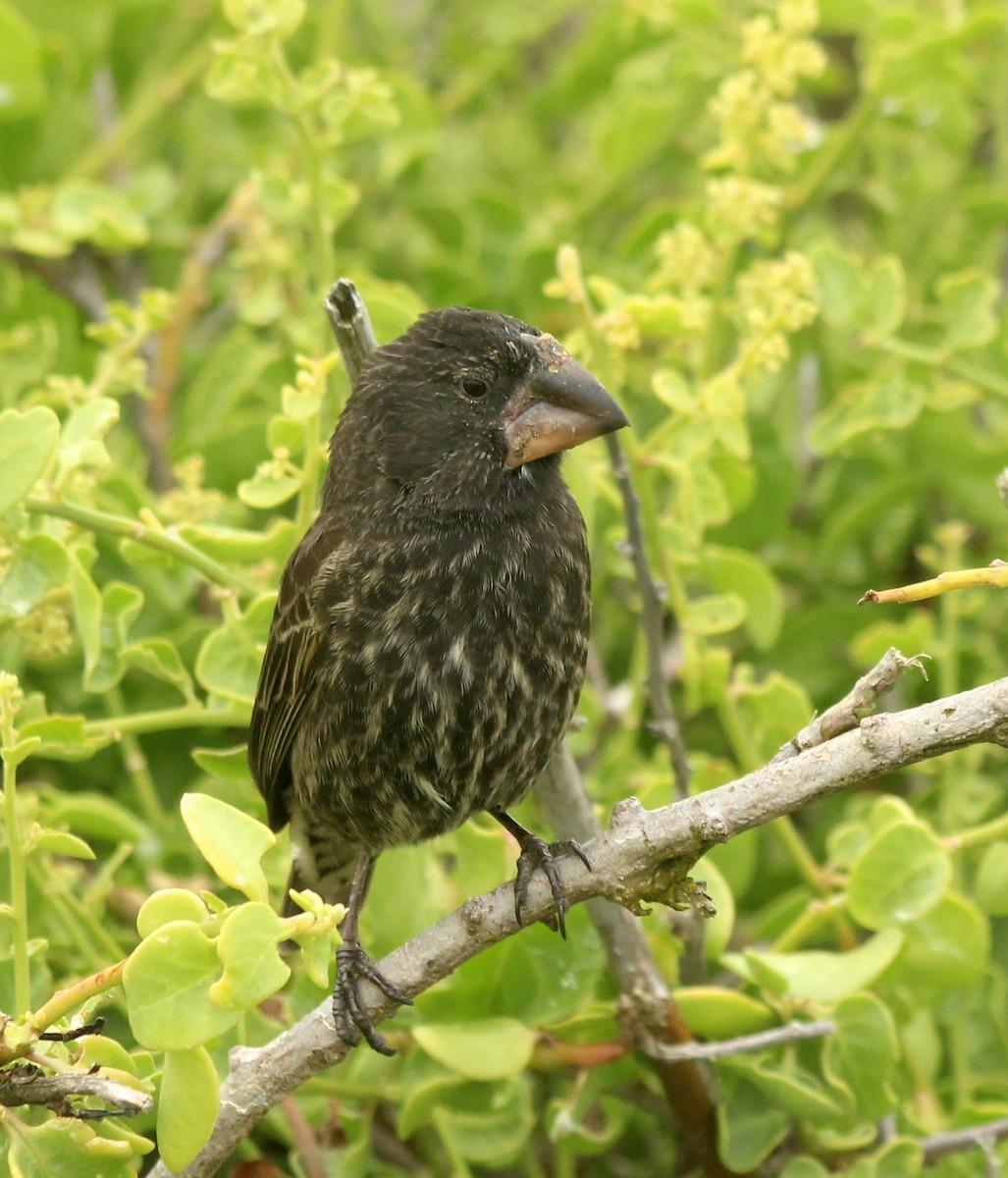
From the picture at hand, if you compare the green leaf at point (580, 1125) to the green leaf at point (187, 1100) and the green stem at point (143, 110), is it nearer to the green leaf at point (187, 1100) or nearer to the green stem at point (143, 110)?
the green leaf at point (187, 1100)

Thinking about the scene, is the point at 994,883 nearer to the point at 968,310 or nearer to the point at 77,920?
the point at 968,310

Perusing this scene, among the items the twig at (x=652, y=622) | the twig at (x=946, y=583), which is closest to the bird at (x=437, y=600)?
the twig at (x=652, y=622)

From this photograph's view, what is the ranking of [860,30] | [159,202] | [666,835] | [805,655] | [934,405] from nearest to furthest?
[666,835] → [934,405] → [805,655] → [159,202] → [860,30]

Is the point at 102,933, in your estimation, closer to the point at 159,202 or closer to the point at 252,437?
the point at 252,437

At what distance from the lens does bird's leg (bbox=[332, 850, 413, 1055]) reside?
8.70ft

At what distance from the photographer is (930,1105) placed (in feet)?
10.5

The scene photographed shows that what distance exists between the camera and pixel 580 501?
3.27 m

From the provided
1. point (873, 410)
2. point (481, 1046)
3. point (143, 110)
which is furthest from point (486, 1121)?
point (143, 110)

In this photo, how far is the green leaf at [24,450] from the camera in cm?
257

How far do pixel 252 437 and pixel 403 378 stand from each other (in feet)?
2.41

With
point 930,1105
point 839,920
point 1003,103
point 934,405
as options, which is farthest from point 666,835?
point 1003,103

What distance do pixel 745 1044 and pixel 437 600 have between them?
0.91 meters

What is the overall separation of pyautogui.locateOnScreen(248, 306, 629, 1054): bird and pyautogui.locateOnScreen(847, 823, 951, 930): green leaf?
0.49 m

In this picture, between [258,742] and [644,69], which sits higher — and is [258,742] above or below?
below
